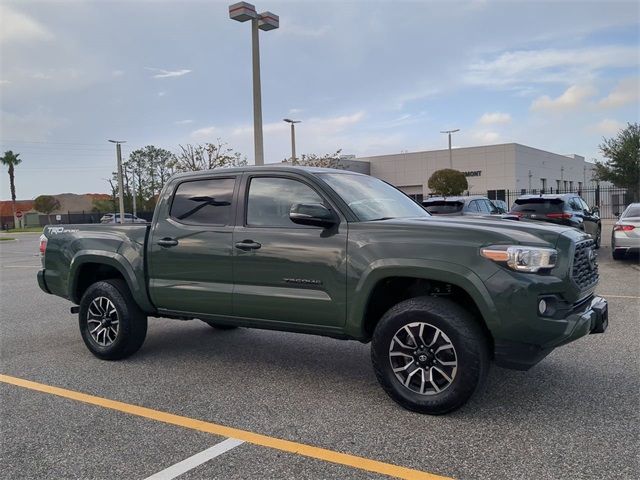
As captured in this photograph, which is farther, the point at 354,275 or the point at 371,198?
the point at 371,198

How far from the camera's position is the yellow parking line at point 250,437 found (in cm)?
323

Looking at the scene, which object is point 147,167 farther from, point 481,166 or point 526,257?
point 526,257

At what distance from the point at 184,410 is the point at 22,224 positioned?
9079cm

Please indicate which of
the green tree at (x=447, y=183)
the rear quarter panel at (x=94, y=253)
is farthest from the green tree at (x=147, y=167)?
the rear quarter panel at (x=94, y=253)

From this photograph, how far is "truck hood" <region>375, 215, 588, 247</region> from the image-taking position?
12.7ft

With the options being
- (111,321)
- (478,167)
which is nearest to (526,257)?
(111,321)

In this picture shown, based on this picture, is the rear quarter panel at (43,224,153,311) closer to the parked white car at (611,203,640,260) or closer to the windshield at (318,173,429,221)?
the windshield at (318,173,429,221)

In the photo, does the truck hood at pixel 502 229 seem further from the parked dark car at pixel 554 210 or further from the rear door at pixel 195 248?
the parked dark car at pixel 554 210

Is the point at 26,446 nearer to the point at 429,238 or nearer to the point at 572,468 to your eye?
the point at 429,238

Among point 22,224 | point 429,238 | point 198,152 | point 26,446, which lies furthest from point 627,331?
point 22,224

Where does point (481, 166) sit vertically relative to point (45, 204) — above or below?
above

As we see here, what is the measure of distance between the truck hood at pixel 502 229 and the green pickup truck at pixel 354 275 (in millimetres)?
10

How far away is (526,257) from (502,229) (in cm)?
32

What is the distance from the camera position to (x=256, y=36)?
1405 cm
